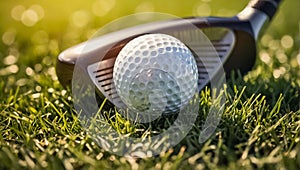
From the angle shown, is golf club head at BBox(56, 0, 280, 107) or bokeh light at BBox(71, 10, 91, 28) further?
bokeh light at BBox(71, 10, 91, 28)

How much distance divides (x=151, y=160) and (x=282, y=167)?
0.62m

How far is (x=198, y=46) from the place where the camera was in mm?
3590

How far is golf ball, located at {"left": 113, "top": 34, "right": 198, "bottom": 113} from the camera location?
295 cm

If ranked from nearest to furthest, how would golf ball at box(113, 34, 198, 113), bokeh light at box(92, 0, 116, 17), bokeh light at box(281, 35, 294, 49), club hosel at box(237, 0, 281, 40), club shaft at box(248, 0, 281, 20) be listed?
golf ball at box(113, 34, 198, 113) → club hosel at box(237, 0, 281, 40) → club shaft at box(248, 0, 281, 20) → bokeh light at box(281, 35, 294, 49) → bokeh light at box(92, 0, 116, 17)

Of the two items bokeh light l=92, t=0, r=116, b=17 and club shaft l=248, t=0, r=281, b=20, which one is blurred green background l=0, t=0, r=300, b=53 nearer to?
bokeh light l=92, t=0, r=116, b=17

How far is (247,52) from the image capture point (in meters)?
3.73

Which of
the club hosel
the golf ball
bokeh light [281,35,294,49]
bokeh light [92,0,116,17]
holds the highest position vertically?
the club hosel

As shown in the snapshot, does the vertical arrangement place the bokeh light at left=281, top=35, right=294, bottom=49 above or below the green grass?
below

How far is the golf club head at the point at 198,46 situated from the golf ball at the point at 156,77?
167 mm

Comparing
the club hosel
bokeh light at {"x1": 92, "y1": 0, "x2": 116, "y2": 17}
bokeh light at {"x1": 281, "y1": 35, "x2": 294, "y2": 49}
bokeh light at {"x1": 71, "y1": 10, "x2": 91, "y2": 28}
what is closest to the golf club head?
the club hosel

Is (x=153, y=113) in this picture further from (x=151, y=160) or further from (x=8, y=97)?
(x=8, y=97)

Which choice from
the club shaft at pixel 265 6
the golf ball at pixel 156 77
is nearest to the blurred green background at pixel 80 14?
the club shaft at pixel 265 6

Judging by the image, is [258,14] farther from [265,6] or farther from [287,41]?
[287,41]

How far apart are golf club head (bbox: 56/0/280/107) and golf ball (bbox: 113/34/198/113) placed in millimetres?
167
